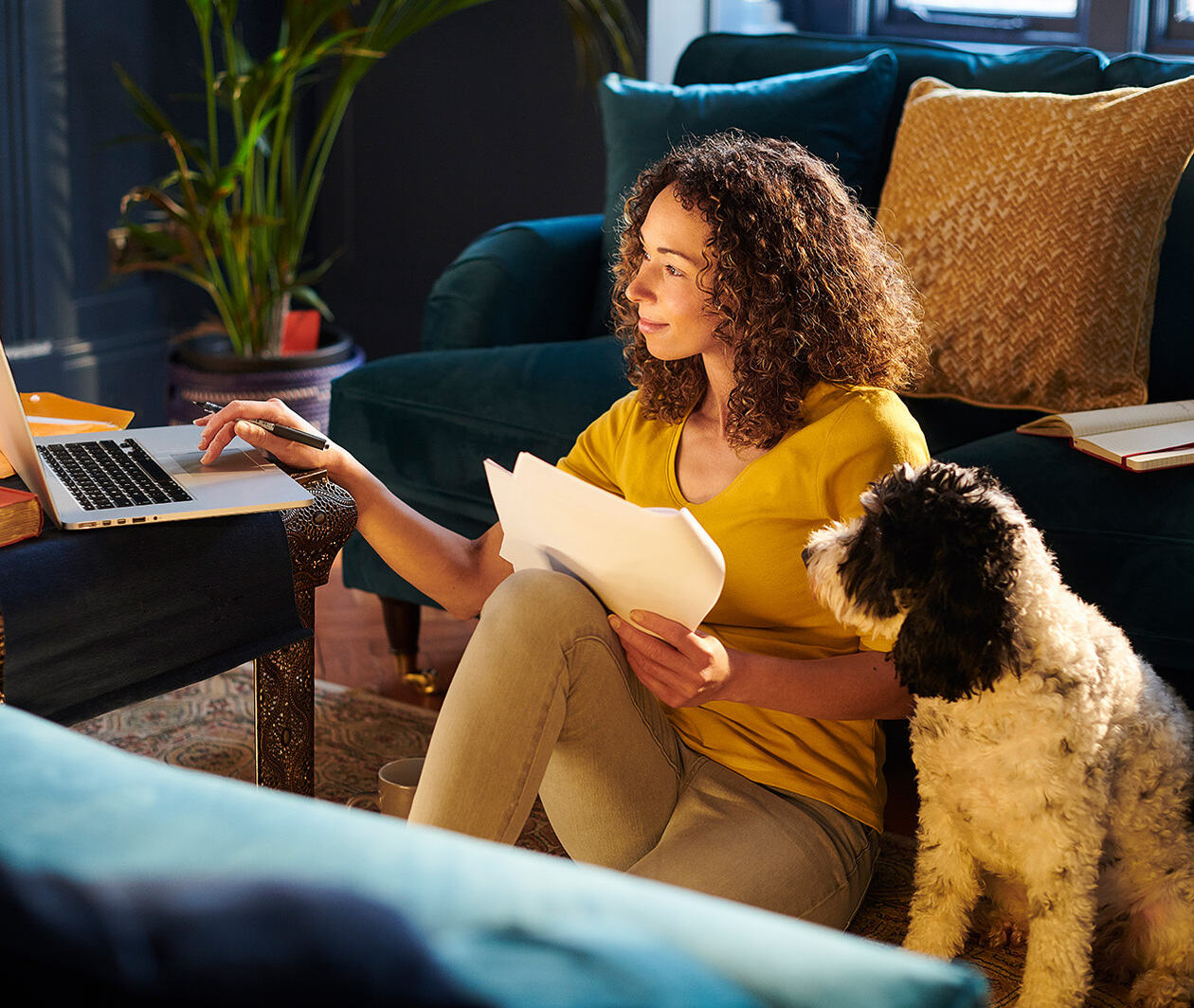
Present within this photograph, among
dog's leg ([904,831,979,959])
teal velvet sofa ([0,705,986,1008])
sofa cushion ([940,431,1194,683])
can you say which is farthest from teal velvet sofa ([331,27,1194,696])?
teal velvet sofa ([0,705,986,1008])

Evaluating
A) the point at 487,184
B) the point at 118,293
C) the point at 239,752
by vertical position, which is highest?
the point at 487,184

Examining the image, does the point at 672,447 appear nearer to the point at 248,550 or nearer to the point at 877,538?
the point at 877,538

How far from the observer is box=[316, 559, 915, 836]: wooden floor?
2.12m

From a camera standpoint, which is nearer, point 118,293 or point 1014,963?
point 1014,963

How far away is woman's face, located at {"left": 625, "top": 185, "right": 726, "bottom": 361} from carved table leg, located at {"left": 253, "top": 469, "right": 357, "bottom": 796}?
0.41 meters

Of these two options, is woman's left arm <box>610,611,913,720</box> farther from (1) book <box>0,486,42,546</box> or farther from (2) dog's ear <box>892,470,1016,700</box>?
(1) book <box>0,486,42,546</box>

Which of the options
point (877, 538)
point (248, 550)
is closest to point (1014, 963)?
point (877, 538)

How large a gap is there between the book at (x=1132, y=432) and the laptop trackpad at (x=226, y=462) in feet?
3.85

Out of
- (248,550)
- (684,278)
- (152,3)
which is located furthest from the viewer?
(152,3)

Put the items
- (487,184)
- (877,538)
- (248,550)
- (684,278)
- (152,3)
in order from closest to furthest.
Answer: (877,538) → (248,550) → (684,278) → (152,3) → (487,184)

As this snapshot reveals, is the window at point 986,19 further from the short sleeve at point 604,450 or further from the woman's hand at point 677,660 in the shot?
the woman's hand at point 677,660

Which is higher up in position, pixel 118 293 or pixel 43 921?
pixel 43 921

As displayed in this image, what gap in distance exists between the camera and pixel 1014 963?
62.8 inches

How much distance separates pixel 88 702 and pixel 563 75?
2.98m
